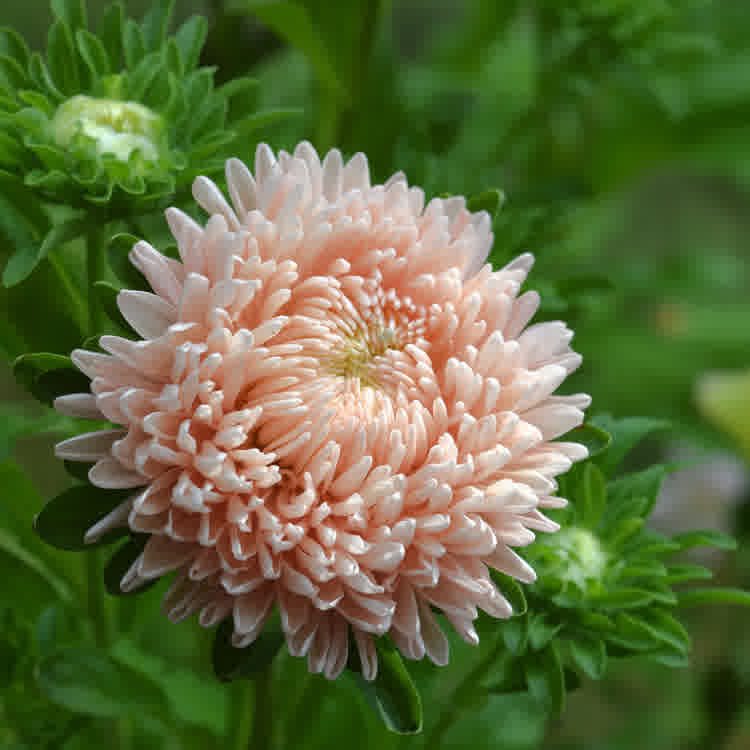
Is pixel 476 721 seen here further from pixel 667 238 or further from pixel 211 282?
pixel 667 238

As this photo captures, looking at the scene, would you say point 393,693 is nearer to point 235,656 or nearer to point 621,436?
point 235,656

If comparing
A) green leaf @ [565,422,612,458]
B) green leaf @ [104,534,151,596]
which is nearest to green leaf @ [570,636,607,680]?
green leaf @ [565,422,612,458]

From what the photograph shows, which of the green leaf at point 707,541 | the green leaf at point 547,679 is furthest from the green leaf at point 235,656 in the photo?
the green leaf at point 707,541

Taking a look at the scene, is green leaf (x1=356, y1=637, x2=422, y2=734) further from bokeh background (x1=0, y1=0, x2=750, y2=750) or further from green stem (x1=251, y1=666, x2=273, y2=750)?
bokeh background (x1=0, y1=0, x2=750, y2=750)

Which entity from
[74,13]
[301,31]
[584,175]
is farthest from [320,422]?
[584,175]

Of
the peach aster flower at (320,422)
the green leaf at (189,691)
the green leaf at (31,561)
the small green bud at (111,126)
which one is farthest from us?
the green leaf at (189,691)

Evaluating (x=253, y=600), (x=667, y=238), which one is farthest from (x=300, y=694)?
(x=667, y=238)

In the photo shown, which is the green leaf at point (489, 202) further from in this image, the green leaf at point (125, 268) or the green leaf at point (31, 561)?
the green leaf at point (31, 561)
